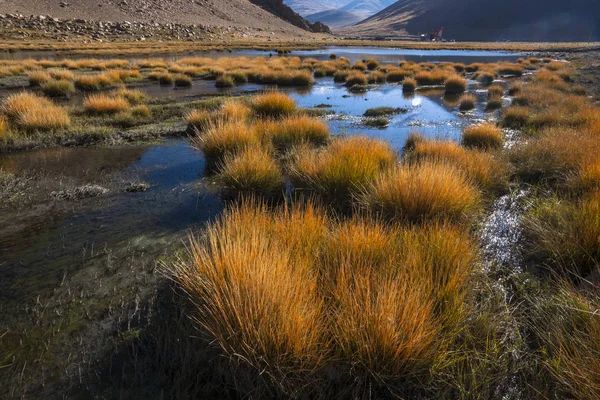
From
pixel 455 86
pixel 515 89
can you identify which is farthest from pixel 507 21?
pixel 455 86

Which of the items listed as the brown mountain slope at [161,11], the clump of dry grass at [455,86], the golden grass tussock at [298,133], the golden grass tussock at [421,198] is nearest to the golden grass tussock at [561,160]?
the golden grass tussock at [421,198]

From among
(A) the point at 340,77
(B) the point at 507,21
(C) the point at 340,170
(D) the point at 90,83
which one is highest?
(B) the point at 507,21

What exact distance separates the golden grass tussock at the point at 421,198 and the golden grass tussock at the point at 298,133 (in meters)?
3.88

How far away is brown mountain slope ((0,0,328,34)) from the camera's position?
1978 inches

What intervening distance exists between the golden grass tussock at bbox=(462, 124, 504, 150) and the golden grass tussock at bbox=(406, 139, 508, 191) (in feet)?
4.61

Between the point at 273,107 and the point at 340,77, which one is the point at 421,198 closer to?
the point at 273,107

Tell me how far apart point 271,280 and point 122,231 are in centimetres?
298

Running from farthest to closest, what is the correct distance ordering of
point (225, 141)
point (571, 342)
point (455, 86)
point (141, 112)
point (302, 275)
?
point (455, 86) → point (141, 112) → point (225, 141) → point (302, 275) → point (571, 342)

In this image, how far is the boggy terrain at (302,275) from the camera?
210 centimetres

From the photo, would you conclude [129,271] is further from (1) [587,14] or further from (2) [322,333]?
(1) [587,14]

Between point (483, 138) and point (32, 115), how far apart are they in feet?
37.1

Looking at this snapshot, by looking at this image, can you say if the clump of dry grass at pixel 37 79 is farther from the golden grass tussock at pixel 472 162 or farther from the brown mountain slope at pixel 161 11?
the brown mountain slope at pixel 161 11

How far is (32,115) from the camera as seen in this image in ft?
27.0

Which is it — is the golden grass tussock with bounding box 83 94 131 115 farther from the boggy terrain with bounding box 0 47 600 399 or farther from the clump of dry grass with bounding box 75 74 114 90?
the clump of dry grass with bounding box 75 74 114 90
